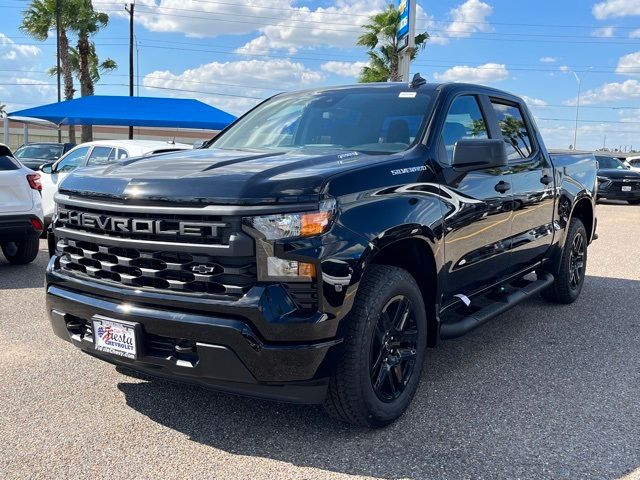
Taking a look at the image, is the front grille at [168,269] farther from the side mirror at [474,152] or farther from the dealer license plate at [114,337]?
the side mirror at [474,152]

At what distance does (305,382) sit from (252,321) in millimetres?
397

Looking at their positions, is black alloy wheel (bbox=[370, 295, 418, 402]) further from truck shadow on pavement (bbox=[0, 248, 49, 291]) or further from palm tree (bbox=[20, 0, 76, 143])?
palm tree (bbox=[20, 0, 76, 143])

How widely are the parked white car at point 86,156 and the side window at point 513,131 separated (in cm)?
543

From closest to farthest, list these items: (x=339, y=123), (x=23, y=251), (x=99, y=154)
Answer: (x=339, y=123), (x=23, y=251), (x=99, y=154)

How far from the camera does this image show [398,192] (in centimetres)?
335

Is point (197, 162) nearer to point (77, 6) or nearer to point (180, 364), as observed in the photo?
point (180, 364)

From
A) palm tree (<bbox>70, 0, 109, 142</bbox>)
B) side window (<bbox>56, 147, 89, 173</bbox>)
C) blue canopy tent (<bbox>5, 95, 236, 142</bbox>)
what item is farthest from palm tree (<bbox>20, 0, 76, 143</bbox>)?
side window (<bbox>56, 147, 89, 173</bbox>)

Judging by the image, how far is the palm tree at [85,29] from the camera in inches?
1296

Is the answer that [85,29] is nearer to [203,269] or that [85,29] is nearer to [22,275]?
[22,275]

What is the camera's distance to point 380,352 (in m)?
3.29

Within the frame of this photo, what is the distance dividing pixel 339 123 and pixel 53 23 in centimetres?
3375

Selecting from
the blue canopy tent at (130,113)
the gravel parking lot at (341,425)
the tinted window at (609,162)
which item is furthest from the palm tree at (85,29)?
the gravel parking lot at (341,425)

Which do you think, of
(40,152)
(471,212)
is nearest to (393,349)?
(471,212)

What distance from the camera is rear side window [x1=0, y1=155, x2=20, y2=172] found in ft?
23.8
